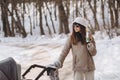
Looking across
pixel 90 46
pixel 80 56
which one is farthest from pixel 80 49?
pixel 90 46

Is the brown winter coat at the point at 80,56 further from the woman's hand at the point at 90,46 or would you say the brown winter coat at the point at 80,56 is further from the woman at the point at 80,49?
the woman's hand at the point at 90,46

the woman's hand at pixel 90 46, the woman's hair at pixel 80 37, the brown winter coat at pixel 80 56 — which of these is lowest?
the brown winter coat at pixel 80 56

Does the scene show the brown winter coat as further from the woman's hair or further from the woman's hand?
the woman's hand

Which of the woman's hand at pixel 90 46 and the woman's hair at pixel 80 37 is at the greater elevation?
the woman's hair at pixel 80 37

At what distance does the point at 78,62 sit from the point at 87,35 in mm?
575

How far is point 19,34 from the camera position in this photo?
33.9 metres

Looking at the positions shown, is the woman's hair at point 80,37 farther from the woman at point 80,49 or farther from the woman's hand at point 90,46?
the woman's hand at point 90,46

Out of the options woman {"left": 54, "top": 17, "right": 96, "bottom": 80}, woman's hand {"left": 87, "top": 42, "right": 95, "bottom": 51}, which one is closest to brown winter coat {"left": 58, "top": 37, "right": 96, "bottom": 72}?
woman {"left": 54, "top": 17, "right": 96, "bottom": 80}

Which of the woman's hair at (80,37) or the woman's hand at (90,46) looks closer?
the woman's hand at (90,46)

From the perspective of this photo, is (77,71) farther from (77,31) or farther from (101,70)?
(101,70)

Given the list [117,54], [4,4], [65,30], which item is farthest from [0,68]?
[4,4]

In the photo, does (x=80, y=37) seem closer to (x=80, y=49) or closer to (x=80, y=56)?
(x=80, y=49)

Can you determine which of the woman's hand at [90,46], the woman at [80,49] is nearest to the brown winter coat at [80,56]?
the woman at [80,49]

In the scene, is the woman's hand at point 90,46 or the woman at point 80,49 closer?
the woman's hand at point 90,46
